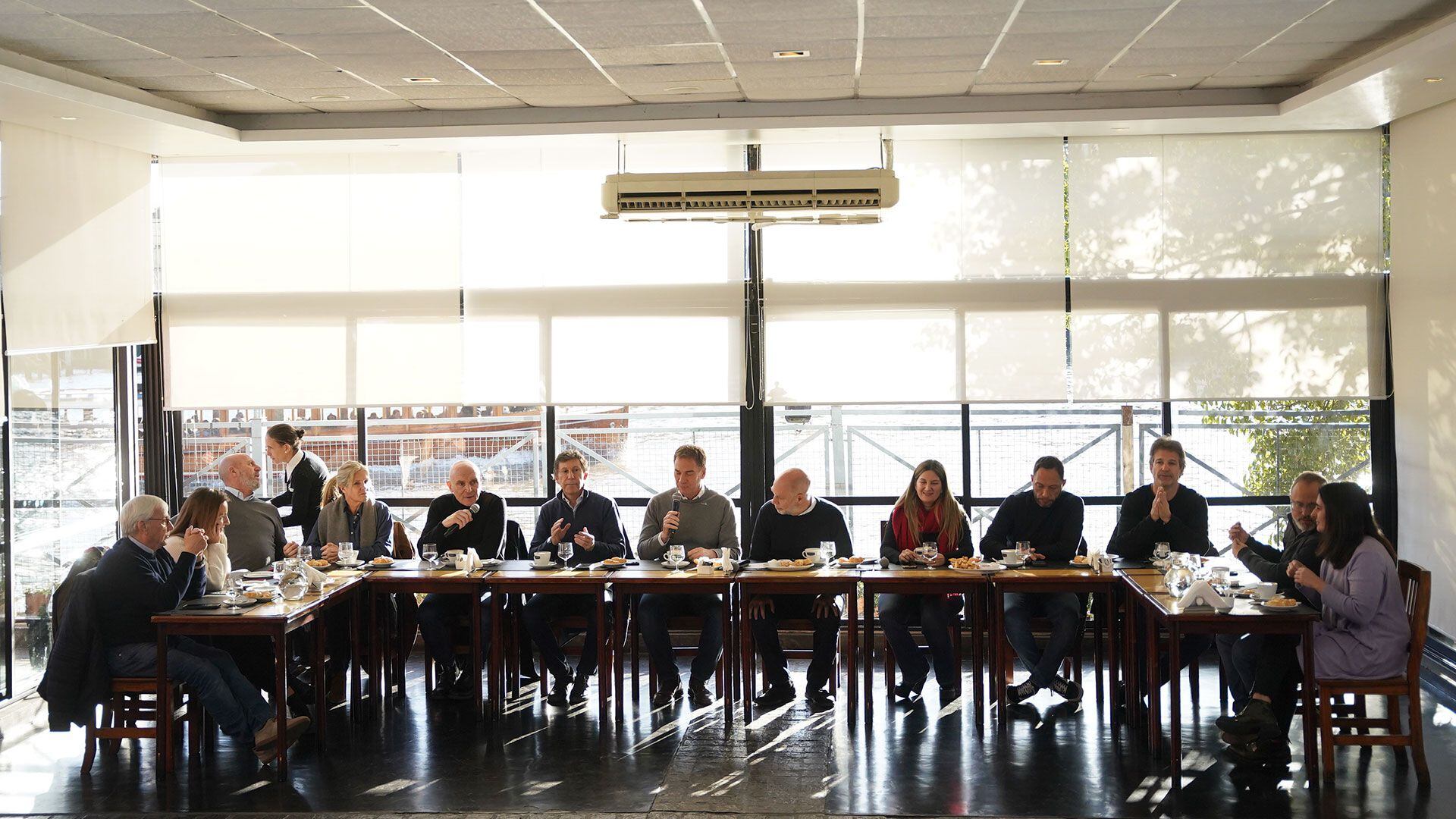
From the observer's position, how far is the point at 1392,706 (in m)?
5.06

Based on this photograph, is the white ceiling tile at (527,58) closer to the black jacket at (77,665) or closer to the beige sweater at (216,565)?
the beige sweater at (216,565)

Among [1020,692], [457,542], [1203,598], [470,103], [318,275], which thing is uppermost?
[470,103]

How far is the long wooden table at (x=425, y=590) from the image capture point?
6035mm

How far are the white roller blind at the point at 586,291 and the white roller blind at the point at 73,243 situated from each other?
193 cm

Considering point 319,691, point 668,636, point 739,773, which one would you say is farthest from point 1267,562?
point 319,691

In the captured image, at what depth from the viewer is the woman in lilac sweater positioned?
4922 millimetres

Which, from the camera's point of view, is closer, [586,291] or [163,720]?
[163,720]

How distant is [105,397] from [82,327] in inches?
24.8

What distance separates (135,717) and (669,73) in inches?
149

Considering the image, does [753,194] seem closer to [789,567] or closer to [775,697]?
[789,567]

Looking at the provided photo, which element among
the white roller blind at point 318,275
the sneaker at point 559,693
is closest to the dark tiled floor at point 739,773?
the sneaker at point 559,693

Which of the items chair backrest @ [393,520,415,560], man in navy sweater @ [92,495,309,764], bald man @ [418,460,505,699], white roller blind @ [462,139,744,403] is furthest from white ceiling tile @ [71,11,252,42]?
chair backrest @ [393,520,415,560]

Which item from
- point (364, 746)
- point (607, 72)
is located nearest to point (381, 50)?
point (607, 72)

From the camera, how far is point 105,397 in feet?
23.7
